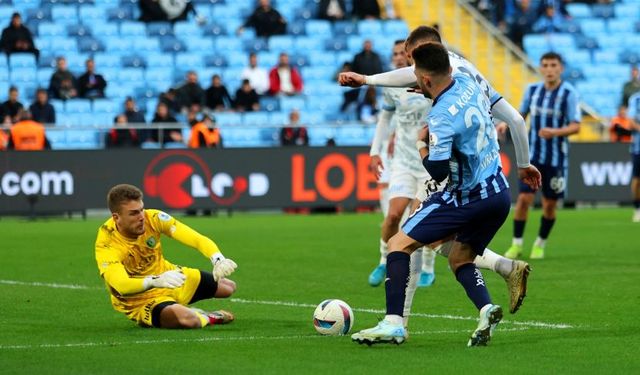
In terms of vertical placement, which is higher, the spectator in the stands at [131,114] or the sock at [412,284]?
the spectator in the stands at [131,114]

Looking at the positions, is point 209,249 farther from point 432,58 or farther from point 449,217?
point 432,58

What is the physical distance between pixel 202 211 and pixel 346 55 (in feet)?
20.7

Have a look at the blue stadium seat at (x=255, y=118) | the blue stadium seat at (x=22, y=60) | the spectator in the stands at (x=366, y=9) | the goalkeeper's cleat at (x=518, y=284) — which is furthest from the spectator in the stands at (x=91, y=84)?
the goalkeeper's cleat at (x=518, y=284)

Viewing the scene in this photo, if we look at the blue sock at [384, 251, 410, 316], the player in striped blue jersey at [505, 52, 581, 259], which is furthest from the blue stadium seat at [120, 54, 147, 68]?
the blue sock at [384, 251, 410, 316]

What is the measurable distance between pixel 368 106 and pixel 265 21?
130 inches

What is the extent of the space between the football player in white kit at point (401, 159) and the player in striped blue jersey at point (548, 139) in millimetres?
3025

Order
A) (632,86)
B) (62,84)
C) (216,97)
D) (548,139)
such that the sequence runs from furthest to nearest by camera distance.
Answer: (632,86)
(216,97)
(62,84)
(548,139)

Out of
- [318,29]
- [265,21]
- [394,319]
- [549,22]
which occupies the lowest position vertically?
[394,319]

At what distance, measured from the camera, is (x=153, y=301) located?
9.66m

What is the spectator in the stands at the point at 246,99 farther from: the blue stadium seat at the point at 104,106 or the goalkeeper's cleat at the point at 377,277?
the goalkeeper's cleat at the point at 377,277

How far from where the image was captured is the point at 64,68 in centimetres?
2581

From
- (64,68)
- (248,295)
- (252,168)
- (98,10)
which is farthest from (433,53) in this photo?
(98,10)

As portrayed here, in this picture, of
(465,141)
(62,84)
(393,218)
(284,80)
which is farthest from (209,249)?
(284,80)

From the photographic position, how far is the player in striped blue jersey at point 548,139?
15.7 m
